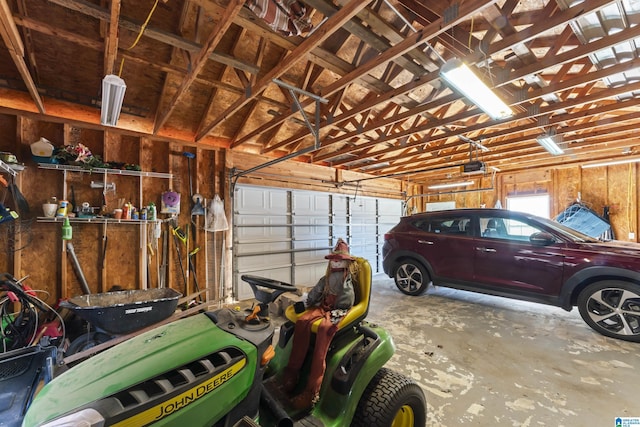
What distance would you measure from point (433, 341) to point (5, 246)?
5040mm

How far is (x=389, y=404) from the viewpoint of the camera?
56.1 inches

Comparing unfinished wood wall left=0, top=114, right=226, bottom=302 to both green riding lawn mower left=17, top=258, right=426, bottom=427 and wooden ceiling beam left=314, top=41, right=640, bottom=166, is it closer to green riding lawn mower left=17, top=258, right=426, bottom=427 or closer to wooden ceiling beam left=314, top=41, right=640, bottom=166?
wooden ceiling beam left=314, top=41, right=640, bottom=166

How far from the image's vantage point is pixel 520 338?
123 inches

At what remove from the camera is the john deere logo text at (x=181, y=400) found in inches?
28.6

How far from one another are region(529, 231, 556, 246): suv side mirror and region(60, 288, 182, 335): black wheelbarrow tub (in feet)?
15.1

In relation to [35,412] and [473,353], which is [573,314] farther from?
[35,412]

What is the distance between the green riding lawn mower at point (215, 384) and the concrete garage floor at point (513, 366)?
2.49 feet

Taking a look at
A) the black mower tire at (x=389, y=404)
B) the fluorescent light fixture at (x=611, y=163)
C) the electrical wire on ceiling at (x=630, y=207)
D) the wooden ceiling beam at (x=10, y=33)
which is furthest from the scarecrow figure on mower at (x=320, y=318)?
the electrical wire on ceiling at (x=630, y=207)

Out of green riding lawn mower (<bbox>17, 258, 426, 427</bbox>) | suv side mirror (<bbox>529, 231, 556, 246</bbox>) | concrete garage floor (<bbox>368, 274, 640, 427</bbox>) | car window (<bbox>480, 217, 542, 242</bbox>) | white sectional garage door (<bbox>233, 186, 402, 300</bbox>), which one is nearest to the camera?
green riding lawn mower (<bbox>17, 258, 426, 427</bbox>)

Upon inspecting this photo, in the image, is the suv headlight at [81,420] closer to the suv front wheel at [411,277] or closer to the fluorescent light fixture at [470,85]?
the fluorescent light fixture at [470,85]

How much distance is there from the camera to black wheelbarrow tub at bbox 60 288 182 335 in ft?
8.13

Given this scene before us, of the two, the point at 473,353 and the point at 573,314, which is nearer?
the point at 473,353

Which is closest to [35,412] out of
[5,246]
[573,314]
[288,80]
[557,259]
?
[5,246]

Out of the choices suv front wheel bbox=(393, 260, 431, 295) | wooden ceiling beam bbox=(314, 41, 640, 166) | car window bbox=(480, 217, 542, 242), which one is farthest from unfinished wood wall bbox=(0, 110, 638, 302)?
car window bbox=(480, 217, 542, 242)
